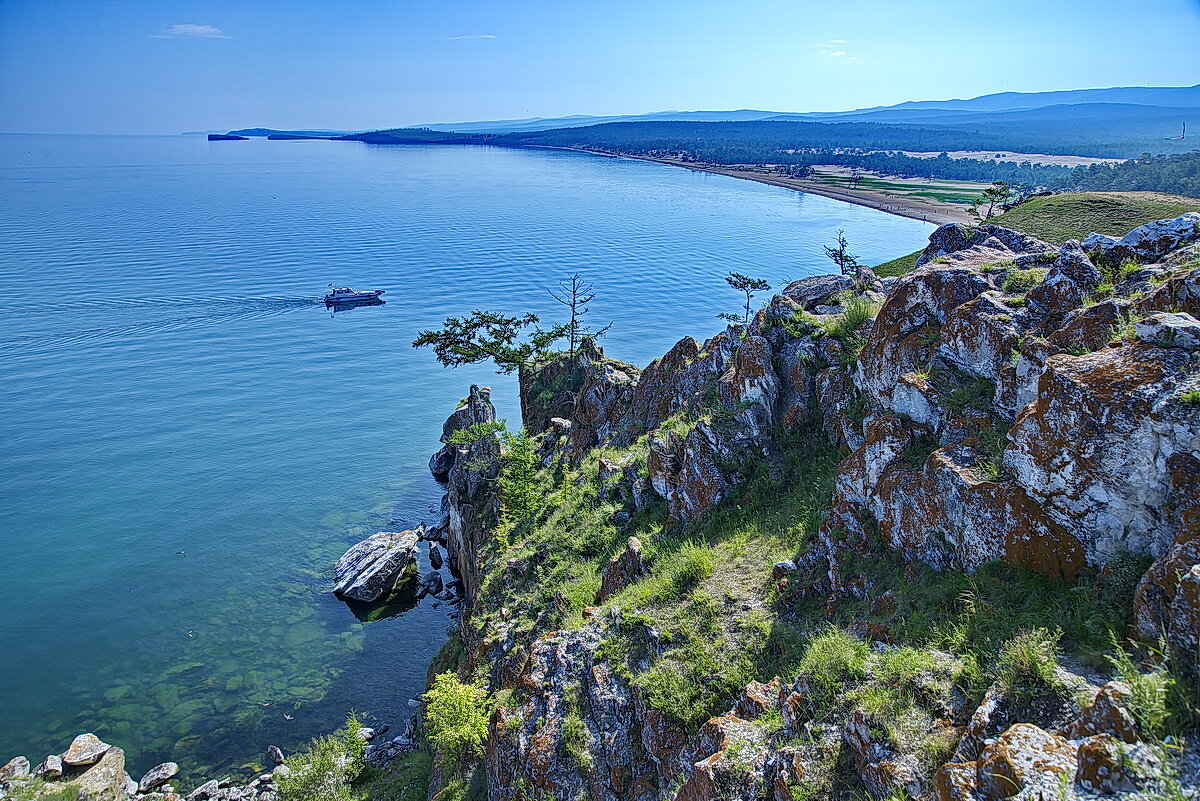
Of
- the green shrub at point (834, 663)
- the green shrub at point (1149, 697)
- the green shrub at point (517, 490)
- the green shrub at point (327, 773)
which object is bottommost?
the green shrub at point (327, 773)

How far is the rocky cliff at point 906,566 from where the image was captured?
27.9 ft

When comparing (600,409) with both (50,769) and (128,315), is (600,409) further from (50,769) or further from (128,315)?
(128,315)

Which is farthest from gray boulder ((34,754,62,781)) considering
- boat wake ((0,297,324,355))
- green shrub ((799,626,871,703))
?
boat wake ((0,297,324,355))

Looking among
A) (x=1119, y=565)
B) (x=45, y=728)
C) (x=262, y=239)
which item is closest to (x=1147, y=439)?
(x=1119, y=565)

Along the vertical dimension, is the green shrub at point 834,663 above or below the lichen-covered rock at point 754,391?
below

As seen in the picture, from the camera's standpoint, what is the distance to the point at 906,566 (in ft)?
42.9

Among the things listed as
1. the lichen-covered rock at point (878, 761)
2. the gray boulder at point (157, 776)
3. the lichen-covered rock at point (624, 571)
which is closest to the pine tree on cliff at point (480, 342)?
the gray boulder at point (157, 776)

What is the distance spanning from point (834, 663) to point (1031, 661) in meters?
3.33

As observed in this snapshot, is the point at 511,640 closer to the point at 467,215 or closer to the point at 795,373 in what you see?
the point at 795,373

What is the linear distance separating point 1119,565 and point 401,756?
25508 millimetres

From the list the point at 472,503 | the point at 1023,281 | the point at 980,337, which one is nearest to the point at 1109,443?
the point at 980,337

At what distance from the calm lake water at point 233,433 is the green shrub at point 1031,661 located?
93.5 ft

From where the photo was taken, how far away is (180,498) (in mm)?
48062

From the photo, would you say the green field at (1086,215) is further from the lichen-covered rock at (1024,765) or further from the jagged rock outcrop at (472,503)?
the lichen-covered rock at (1024,765)
